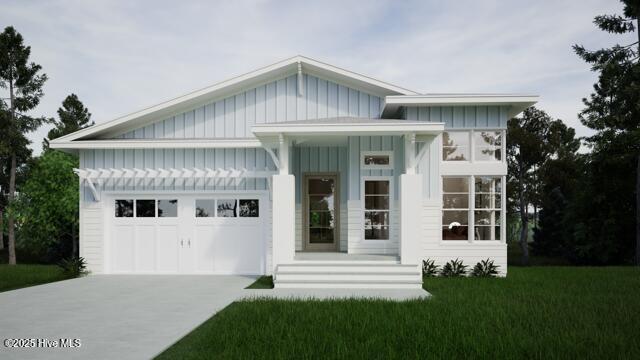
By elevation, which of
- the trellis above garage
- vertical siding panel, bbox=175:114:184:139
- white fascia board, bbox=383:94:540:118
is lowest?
the trellis above garage

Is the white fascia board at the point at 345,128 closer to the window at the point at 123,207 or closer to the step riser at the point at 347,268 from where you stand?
the step riser at the point at 347,268

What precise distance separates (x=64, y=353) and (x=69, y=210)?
788 inches

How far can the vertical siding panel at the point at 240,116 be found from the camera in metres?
14.6

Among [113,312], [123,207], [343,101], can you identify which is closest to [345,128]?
[343,101]

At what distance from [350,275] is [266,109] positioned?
5605 mm

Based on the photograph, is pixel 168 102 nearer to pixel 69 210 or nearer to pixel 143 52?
pixel 143 52

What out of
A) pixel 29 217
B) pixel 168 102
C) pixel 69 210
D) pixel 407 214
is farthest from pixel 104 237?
pixel 29 217

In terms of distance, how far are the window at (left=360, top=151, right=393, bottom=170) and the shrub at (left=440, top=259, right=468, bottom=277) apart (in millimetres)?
2959

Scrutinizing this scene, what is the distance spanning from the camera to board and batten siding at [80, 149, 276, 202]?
14117 mm

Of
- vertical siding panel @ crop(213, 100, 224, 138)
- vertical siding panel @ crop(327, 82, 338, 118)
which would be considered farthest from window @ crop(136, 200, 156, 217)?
vertical siding panel @ crop(327, 82, 338, 118)

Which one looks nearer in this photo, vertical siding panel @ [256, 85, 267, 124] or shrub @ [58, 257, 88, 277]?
shrub @ [58, 257, 88, 277]

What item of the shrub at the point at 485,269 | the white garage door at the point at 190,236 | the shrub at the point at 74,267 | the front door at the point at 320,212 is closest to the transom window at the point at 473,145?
the shrub at the point at 485,269

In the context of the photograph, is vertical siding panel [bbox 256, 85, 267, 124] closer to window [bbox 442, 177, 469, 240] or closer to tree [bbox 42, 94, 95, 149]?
window [bbox 442, 177, 469, 240]

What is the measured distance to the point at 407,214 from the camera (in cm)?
1171
